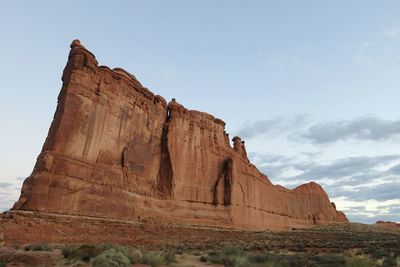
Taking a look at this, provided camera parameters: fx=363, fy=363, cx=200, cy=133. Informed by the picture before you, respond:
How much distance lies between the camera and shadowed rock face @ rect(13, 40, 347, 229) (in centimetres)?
2919

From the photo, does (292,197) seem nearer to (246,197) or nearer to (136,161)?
(246,197)

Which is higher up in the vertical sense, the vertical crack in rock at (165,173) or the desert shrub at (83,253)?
the vertical crack in rock at (165,173)

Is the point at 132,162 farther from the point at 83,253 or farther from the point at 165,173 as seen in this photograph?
the point at 83,253

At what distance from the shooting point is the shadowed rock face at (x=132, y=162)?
29.2m

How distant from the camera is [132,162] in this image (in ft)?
126

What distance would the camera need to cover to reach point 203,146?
50625 millimetres

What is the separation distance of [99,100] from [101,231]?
40.7 feet

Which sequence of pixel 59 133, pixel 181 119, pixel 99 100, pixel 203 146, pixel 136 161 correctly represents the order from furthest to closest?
pixel 203 146 < pixel 181 119 < pixel 136 161 < pixel 99 100 < pixel 59 133

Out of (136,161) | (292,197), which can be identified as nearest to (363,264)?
(136,161)

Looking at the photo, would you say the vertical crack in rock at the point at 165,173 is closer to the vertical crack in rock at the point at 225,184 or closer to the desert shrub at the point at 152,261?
the vertical crack in rock at the point at 225,184

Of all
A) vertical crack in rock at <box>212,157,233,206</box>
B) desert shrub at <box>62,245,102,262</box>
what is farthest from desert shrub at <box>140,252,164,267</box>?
vertical crack in rock at <box>212,157,233,206</box>

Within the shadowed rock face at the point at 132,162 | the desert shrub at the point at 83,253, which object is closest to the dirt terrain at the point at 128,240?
the shadowed rock face at the point at 132,162

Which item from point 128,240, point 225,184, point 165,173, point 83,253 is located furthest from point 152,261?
point 225,184

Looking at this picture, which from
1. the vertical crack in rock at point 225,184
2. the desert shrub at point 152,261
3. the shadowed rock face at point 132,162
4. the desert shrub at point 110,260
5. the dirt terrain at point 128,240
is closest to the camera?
the desert shrub at point 110,260
